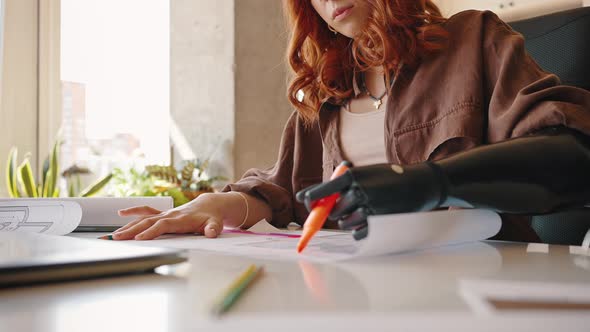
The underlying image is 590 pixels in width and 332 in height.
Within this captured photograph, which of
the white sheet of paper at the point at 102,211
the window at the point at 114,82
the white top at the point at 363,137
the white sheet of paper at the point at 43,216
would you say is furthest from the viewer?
the window at the point at 114,82

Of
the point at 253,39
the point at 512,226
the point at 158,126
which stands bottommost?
the point at 512,226

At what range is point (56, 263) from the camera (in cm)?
33

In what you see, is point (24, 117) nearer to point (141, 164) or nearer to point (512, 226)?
point (141, 164)

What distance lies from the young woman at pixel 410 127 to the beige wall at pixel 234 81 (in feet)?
→ 4.86

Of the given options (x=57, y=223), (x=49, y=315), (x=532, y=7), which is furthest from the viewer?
(x=532, y=7)

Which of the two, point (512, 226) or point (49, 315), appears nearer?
point (49, 315)

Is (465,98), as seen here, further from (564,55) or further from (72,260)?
(72,260)

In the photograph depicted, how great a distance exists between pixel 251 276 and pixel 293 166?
2.71 ft

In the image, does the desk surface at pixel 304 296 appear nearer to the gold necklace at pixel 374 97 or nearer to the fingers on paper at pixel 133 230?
the fingers on paper at pixel 133 230

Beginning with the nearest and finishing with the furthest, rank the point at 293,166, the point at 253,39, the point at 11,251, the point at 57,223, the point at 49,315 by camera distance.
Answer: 1. the point at 49,315
2. the point at 11,251
3. the point at 57,223
4. the point at 293,166
5. the point at 253,39

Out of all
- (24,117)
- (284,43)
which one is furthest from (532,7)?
(24,117)

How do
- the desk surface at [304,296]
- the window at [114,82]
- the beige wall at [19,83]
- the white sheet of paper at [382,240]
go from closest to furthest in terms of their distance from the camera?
the desk surface at [304,296] < the white sheet of paper at [382,240] < the beige wall at [19,83] < the window at [114,82]

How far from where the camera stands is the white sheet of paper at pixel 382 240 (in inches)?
17.2

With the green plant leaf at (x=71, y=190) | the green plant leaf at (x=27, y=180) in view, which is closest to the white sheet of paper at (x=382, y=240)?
the green plant leaf at (x=27, y=180)
